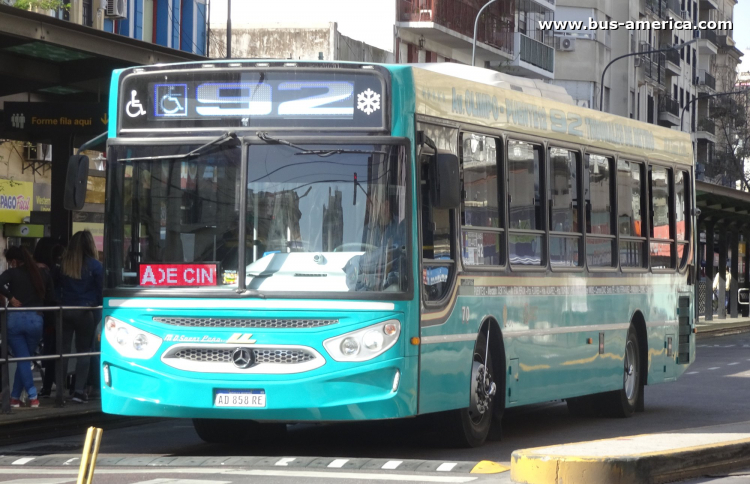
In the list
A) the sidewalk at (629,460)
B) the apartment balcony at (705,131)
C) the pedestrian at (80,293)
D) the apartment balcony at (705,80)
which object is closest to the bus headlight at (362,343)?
the sidewalk at (629,460)

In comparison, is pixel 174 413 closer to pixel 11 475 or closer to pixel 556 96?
pixel 11 475

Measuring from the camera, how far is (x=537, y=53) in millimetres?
60688

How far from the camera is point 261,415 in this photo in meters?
10.5

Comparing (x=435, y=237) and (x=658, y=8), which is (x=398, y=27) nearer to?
(x=658, y=8)

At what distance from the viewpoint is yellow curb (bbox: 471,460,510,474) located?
399 inches

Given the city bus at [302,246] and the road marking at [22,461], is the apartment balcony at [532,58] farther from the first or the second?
the road marking at [22,461]

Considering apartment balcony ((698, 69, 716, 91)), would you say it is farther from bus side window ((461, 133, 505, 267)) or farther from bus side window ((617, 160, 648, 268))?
bus side window ((461, 133, 505, 267))

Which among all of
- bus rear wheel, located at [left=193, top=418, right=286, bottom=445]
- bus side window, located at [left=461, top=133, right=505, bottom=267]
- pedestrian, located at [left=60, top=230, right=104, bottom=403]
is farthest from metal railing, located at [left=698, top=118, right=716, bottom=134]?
bus rear wheel, located at [left=193, top=418, right=286, bottom=445]

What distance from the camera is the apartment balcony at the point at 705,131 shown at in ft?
299

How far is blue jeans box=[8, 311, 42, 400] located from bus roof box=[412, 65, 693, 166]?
4.86 meters

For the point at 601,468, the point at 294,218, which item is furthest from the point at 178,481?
the point at 601,468

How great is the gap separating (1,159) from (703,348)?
17.0m

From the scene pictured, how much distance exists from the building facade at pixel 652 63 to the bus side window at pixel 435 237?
131 feet

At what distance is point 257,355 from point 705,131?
86.1 m
